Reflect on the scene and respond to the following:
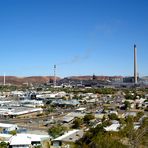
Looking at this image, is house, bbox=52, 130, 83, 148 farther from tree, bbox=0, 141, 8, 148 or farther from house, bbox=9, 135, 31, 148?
tree, bbox=0, 141, 8, 148

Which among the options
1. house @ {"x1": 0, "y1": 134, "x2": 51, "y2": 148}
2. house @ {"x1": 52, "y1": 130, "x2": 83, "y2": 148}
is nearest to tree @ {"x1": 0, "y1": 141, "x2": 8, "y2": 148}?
house @ {"x1": 0, "y1": 134, "x2": 51, "y2": 148}

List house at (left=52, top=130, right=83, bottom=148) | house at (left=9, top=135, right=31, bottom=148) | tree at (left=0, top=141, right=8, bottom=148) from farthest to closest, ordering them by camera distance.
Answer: house at (left=52, top=130, right=83, bottom=148) → house at (left=9, top=135, right=31, bottom=148) → tree at (left=0, top=141, right=8, bottom=148)

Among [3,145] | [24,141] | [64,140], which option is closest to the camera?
[3,145]

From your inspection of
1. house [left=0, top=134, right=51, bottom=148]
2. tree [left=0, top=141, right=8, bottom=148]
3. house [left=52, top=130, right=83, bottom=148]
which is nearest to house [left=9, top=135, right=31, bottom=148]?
house [left=0, top=134, right=51, bottom=148]

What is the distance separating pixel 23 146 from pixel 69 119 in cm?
522

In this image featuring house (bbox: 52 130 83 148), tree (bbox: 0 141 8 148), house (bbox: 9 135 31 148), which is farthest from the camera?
house (bbox: 52 130 83 148)

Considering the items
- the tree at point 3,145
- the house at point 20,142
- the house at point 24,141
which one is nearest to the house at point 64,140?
the house at point 24,141

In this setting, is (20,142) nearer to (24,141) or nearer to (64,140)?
(24,141)

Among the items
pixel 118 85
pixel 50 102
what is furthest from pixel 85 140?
pixel 118 85

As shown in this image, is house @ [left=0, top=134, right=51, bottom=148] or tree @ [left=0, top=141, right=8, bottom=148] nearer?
tree @ [left=0, top=141, right=8, bottom=148]

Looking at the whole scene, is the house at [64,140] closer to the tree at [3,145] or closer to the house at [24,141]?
the house at [24,141]

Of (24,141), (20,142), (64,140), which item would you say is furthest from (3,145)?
(64,140)

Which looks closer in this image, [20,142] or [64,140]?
[20,142]

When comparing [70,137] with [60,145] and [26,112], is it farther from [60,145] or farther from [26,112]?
[26,112]
